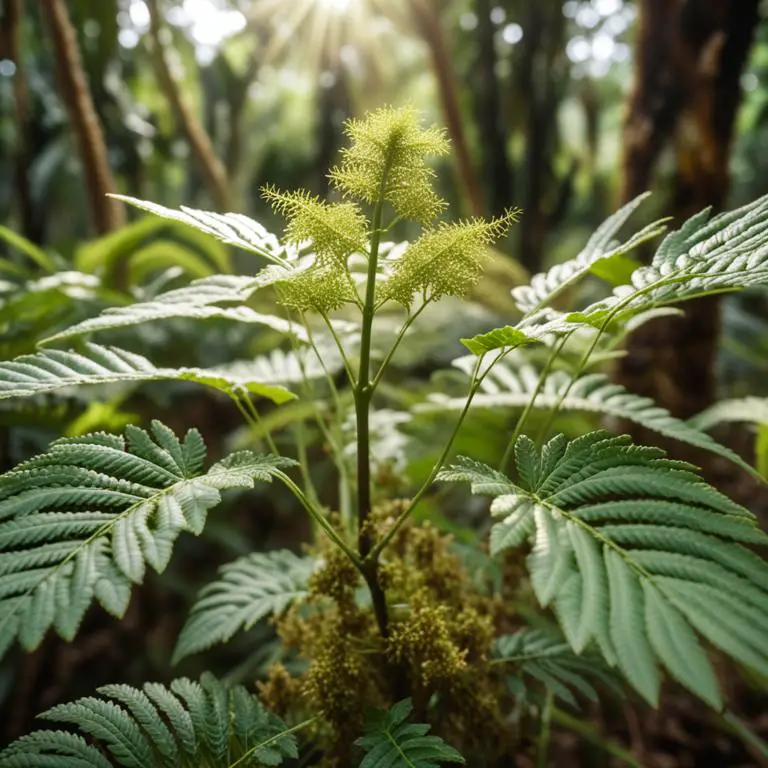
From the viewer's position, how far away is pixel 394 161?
0.63m

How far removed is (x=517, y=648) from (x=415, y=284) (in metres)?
0.52

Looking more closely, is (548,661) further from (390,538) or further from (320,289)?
(320,289)

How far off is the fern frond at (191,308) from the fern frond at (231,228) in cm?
3

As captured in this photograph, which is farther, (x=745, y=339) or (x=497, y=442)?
(x=745, y=339)

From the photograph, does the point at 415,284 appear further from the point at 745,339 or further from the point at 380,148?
the point at 745,339

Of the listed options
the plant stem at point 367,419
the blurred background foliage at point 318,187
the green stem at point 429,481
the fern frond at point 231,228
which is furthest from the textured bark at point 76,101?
the green stem at point 429,481

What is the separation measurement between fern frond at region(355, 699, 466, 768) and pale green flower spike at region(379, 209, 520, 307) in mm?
419

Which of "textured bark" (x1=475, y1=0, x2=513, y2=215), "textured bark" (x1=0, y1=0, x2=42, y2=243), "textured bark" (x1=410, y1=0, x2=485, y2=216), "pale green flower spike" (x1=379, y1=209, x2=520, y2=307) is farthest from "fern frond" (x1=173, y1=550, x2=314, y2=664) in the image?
"textured bark" (x1=475, y1=0, x2=513, y2=215)

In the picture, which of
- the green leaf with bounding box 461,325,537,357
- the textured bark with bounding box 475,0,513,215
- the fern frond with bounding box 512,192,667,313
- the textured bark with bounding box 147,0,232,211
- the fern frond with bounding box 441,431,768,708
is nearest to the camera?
the fern frond with bounding box 441,431,768,708

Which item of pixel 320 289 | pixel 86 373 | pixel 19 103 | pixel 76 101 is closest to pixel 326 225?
pixel 320 289

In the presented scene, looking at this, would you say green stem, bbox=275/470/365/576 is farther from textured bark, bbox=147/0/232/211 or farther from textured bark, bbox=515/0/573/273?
→ textured bark, bbox=515/0/573/273

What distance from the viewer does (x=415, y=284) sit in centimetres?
63

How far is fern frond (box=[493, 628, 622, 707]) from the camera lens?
0.80 meters

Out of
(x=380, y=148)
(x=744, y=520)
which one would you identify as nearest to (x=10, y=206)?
(x=380, y=148)
